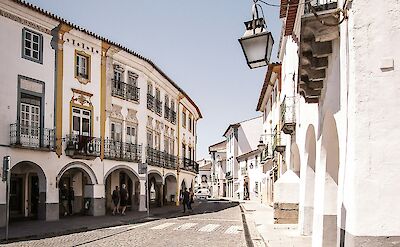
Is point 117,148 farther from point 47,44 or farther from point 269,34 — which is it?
point 269,34

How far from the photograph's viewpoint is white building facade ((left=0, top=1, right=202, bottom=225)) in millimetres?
19656

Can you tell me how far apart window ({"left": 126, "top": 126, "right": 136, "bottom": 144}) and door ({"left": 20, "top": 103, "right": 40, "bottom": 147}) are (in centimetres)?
741

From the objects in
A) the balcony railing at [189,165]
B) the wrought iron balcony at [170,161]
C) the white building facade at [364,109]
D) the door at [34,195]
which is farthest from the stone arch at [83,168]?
the balcony railing at [189,165]

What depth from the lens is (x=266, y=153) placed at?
119ft

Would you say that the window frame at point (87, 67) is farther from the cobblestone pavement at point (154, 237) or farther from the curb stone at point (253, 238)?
the curb stone at point (253, 238)

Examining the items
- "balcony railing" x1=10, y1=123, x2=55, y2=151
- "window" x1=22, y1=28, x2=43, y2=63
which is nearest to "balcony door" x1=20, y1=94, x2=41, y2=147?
"balcony railing" x1=10, y1=123, x2=55, y2=151

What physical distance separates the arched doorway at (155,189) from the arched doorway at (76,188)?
8.86 metres

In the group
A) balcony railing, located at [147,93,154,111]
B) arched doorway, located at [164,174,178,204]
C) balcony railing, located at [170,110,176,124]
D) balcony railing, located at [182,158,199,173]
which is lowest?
arched doorway, located at [164,174,178,204]

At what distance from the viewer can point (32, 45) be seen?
20531mm

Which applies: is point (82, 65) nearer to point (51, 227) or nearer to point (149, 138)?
point (149, 138)

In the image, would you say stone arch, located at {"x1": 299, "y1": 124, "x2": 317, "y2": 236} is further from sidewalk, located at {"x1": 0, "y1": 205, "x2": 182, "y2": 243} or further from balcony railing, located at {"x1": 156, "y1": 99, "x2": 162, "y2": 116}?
balcony railing, located at {"x1": 156, "y1": 99, "x2": 162, "y2": 116}

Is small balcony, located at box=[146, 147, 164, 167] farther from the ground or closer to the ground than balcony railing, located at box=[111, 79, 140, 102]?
closer to the ground

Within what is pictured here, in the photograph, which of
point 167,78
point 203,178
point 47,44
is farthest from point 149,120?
point 203,178

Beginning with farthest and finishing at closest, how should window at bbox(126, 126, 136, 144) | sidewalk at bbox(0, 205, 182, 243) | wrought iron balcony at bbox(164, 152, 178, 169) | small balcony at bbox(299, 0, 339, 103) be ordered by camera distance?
wrought iron balcony at bbox(164, 152, 178, 169) < window at bbox(126, 126, 136, 144) < sidewalk at bbox(0, 205, 182, 243) < small balcony at bbox(299, 0, 339, 103)
